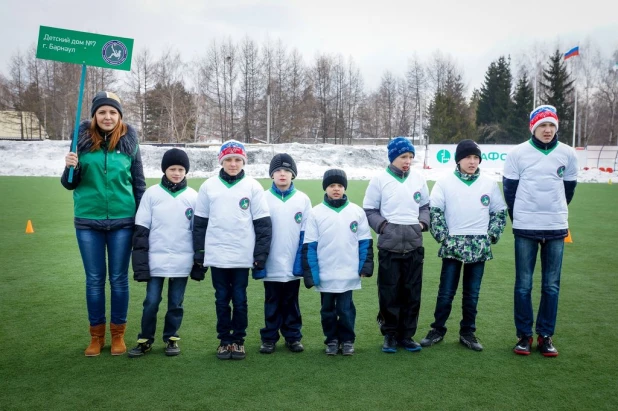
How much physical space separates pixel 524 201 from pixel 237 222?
2.48m

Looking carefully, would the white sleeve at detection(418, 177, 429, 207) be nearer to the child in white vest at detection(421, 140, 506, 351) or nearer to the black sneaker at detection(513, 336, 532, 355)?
the child in white vest at detection(421, 140, 506, 351)

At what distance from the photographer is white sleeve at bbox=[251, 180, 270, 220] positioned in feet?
14.4

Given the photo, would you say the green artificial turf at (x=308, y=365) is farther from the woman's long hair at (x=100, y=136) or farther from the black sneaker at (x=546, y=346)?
the woman's long hair at (x=100, y=136)

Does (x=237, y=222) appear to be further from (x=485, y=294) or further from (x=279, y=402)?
(x=485, y=294)

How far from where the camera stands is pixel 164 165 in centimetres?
448

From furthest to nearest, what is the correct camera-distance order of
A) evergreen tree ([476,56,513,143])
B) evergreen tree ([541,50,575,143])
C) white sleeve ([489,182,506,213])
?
1. evergreen tree ([476,56,513,143])
2. evergreen tree ([541,50,575,143])
3. white sleeve ([489,182,506,213])

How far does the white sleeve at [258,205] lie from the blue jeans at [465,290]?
5.48 ft

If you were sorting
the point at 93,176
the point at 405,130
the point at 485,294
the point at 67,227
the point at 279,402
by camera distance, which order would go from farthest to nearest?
1. the point at 405,130
2. the point at 67,227
3. the point at 485,294
4. the point at 93,176
5. the point at 279,402

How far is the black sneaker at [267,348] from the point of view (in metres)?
4.42

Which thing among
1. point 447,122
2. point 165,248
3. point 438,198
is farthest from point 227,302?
point 447,122

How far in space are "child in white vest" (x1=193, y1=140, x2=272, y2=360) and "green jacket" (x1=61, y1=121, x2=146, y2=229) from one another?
2.13 feet

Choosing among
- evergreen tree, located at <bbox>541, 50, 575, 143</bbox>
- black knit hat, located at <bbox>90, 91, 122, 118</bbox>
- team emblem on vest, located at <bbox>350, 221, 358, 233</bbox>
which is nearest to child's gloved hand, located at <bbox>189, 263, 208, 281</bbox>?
team emblem on vest, located at <bbox>350, 221, 358, 233</bbox>

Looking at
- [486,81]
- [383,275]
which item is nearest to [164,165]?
[383,275]

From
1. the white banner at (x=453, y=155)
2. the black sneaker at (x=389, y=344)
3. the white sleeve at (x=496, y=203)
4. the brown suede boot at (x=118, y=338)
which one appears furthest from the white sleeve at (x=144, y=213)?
the white banner at (x=453, y=155)
